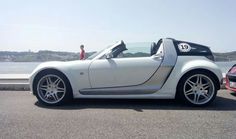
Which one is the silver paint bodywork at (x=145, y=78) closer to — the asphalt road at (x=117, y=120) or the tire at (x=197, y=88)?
the tire at (x=197, y=88)

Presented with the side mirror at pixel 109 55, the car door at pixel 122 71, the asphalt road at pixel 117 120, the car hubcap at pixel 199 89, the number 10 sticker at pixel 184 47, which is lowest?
the asphalt road at pixel 117 120

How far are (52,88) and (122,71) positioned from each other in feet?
4.74

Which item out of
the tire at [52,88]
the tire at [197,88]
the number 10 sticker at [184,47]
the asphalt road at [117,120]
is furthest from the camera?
the number 10 sticker at [184,47]

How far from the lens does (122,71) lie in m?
5.64

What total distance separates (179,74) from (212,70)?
64 centimetres

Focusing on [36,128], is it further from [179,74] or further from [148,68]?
[179,74]

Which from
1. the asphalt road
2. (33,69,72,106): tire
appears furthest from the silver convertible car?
the asphalt road

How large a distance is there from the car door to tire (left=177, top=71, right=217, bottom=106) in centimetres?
63

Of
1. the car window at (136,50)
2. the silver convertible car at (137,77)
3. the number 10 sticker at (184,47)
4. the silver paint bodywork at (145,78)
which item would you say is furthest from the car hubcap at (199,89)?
the car window at (136,50)

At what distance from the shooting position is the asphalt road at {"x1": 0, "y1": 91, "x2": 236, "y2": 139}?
12.3ft

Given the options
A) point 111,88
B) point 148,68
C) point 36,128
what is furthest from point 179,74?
point 36,128

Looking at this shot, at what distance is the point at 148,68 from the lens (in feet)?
18.4

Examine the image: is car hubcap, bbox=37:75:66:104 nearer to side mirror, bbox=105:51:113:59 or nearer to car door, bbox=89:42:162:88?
car door, bbox=89:42:162:88

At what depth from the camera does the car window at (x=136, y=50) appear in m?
5.89
